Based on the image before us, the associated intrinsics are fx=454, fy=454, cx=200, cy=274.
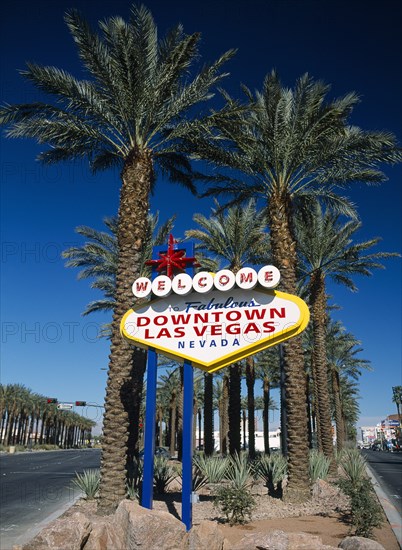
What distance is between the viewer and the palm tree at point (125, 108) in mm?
13328

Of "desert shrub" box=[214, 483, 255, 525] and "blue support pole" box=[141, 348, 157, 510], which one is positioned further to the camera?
"desert shrub" box=[214, 483, 255, 525]

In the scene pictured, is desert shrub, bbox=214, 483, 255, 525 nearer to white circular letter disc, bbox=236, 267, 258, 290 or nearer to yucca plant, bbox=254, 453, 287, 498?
yucca plant, bbox=254, 453, 287, 498

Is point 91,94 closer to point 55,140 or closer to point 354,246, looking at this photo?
point 55,140

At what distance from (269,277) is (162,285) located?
2756 mm

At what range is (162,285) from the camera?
11.7 metres

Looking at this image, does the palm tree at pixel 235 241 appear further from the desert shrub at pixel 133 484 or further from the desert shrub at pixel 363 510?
the desert shrub at pixel 363 510

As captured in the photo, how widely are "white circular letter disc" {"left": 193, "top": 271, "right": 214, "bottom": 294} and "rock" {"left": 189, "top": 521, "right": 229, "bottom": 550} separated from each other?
17.6 feet

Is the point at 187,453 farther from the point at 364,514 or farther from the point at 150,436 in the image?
the point at 364,514

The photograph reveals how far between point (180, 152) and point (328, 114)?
17.7ft

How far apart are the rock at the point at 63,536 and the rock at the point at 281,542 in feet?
7.48

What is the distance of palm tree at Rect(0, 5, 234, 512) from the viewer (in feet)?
43.7

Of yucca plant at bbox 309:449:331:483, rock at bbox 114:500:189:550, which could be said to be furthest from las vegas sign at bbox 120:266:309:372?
yucca plant at bbox 309:449:331:483

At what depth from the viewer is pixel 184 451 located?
1059cm

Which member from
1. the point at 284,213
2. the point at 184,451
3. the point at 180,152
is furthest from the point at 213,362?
the point at 180,152
